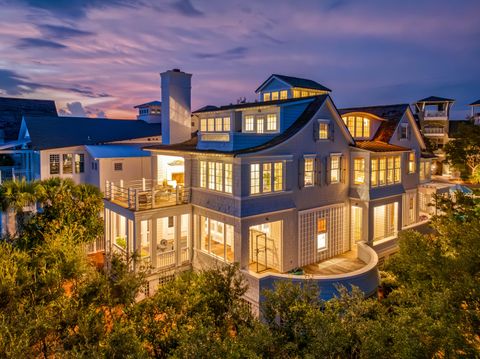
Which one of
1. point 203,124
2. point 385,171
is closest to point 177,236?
point 203,124

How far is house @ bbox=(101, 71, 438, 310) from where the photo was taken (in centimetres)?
1853

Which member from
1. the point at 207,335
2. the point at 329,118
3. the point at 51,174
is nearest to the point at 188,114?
the point at 329,118

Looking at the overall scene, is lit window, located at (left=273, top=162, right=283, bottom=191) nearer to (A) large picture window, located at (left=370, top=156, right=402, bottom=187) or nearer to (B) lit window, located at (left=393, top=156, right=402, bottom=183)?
(A) large picture window, located at (left=370, top=156, right=402, bottom=187)

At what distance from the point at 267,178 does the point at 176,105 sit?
33.5 ft

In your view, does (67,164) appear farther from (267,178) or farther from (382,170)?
(382,170)

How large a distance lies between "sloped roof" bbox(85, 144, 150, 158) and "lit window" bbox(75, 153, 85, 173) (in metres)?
1.08

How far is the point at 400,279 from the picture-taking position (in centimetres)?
1691

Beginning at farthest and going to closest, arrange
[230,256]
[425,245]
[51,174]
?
1. [51,174]
2. [230,256]
3. [425,245]

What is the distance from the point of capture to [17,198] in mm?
19672

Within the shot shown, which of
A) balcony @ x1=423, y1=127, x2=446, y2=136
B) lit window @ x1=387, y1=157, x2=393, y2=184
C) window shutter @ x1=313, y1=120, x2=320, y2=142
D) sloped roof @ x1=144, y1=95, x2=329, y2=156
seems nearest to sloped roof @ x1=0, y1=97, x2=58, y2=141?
sloped roof @ x1=144, y1=95, x2=329, y2=156

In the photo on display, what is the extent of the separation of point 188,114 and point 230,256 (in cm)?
1155

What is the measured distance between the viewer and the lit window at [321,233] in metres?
21.5

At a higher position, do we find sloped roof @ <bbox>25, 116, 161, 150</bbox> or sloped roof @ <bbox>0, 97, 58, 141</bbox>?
sloped roof @ <bbox>0, 97, 58, 141</bbox>

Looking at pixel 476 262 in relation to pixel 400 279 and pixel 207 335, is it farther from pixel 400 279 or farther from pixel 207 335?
pixel 207 335
